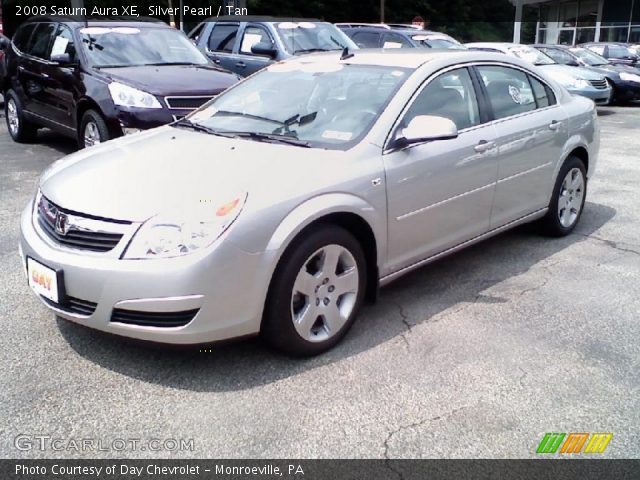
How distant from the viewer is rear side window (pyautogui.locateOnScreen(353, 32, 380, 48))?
44.4 feet

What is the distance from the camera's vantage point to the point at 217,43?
36.8ft

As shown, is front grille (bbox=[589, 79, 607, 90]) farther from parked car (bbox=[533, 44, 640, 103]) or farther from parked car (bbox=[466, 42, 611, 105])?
parked car (bbox=[533, 44, 640, 103])

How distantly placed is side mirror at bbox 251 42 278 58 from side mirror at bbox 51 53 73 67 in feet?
10.8

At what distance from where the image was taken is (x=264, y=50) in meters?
9.99

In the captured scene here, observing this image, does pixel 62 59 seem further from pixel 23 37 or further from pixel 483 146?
pixel 483 146

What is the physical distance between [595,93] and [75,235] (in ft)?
43.6

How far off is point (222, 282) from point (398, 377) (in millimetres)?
997

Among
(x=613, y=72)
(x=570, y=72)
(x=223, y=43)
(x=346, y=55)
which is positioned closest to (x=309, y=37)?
(x=223, y=43)

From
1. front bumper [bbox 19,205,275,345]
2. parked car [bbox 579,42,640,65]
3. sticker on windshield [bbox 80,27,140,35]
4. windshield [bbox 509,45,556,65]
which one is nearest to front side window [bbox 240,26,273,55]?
sticker on windshield [bbox 80,27,140,35]

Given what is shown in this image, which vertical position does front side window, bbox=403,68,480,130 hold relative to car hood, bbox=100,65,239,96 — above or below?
above

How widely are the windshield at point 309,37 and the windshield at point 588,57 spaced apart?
27.6 feet

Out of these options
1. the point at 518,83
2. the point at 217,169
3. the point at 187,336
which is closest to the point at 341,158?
the point at 217,169

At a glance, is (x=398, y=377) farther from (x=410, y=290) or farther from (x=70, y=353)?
(x=70, y=353)

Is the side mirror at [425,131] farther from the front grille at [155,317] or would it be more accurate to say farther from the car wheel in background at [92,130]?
the car wheel in background at [92,130]
